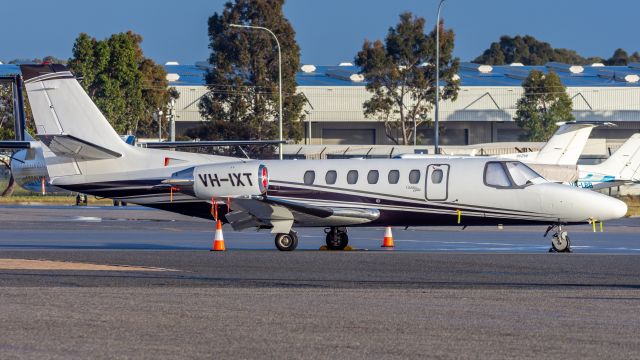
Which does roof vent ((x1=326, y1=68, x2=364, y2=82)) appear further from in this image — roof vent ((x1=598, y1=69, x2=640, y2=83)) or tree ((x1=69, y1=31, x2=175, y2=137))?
tree ((x1=69, y1=31, x2=175, y2=137))

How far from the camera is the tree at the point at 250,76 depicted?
262ft

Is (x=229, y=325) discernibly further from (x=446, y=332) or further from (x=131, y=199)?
(x=131, y=199)

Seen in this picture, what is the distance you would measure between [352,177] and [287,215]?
1.75 m

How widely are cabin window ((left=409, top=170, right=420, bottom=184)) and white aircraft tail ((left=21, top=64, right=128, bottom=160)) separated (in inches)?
249

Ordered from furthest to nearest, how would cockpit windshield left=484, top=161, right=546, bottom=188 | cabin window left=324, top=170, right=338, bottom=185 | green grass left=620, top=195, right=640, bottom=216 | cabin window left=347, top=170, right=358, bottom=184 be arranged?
green grass left=620, top=195, right=640, bottom=216, cabin window left=324, top=170, right=338, bottom=185, cabin window left=347, top=170, right=358, bottom=184, cockpit windshield left=484, top=161, right=546, bottom=188

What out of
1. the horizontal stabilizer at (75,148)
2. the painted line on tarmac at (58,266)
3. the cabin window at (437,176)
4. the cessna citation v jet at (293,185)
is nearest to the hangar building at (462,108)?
the cessna citation v jet at (293,185)

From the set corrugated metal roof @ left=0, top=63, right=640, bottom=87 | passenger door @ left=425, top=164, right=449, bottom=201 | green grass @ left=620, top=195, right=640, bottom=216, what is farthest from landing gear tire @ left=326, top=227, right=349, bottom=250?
corrugated metal roof @ left=0, top=63, right=640, bottom=87

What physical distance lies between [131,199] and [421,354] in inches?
642

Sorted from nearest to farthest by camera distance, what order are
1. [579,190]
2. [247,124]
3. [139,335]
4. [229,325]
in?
[139,335], [229,325], [579,190], [247,124]

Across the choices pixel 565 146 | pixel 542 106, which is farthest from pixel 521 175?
pixel 542 106

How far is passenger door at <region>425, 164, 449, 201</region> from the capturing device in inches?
982

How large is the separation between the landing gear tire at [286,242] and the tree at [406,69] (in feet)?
204

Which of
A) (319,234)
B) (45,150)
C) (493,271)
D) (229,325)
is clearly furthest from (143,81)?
(229,325)

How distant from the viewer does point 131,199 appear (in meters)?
26.2
